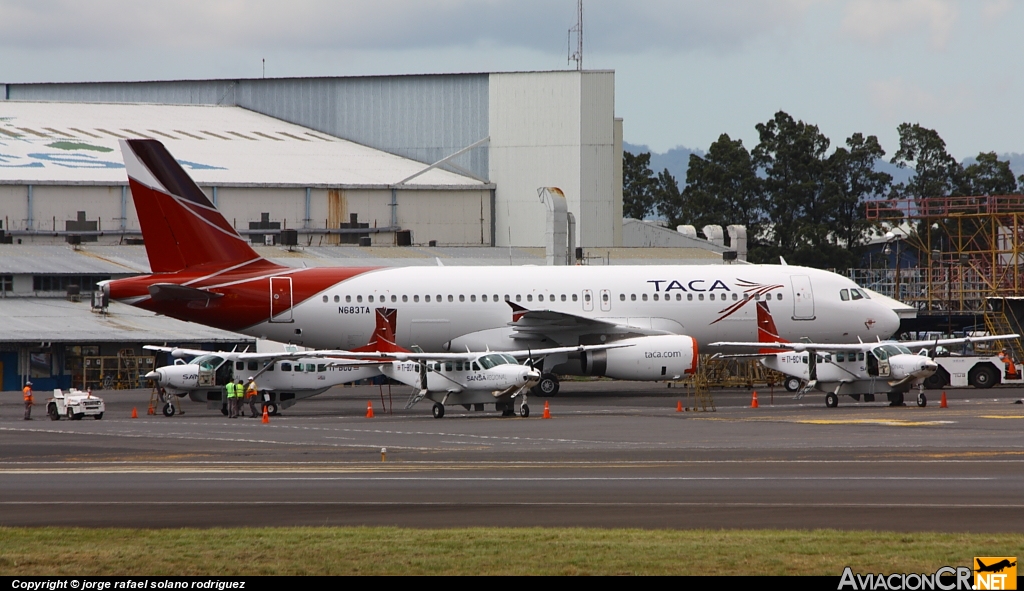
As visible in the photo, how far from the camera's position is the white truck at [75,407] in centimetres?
3878

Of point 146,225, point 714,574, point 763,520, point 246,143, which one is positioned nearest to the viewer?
point 714,574

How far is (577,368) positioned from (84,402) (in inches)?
606

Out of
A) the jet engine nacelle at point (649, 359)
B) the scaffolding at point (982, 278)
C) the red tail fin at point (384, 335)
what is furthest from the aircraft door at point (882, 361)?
the scaffolding at point (982, 278)

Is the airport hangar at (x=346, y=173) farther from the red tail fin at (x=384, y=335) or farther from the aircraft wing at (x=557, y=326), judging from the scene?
the aircraft wing at (x=557, y=326)

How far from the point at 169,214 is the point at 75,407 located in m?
7.85

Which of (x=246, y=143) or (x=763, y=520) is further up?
(x=246, y=143)

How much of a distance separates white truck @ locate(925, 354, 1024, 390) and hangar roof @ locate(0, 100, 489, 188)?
123ft

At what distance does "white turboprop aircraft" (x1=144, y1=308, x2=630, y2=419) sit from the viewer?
37.4 meters

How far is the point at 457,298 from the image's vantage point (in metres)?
46.2

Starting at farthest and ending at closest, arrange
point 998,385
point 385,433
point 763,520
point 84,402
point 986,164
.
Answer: point 986,164, point 998,385, point 84,402, point 385,433, point 763,520

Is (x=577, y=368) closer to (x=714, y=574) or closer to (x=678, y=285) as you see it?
(x=678, y=285)

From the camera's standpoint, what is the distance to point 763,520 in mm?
17078

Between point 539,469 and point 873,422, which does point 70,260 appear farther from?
point 539,469

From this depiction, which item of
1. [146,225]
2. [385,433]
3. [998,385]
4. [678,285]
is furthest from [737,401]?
[146,225]
